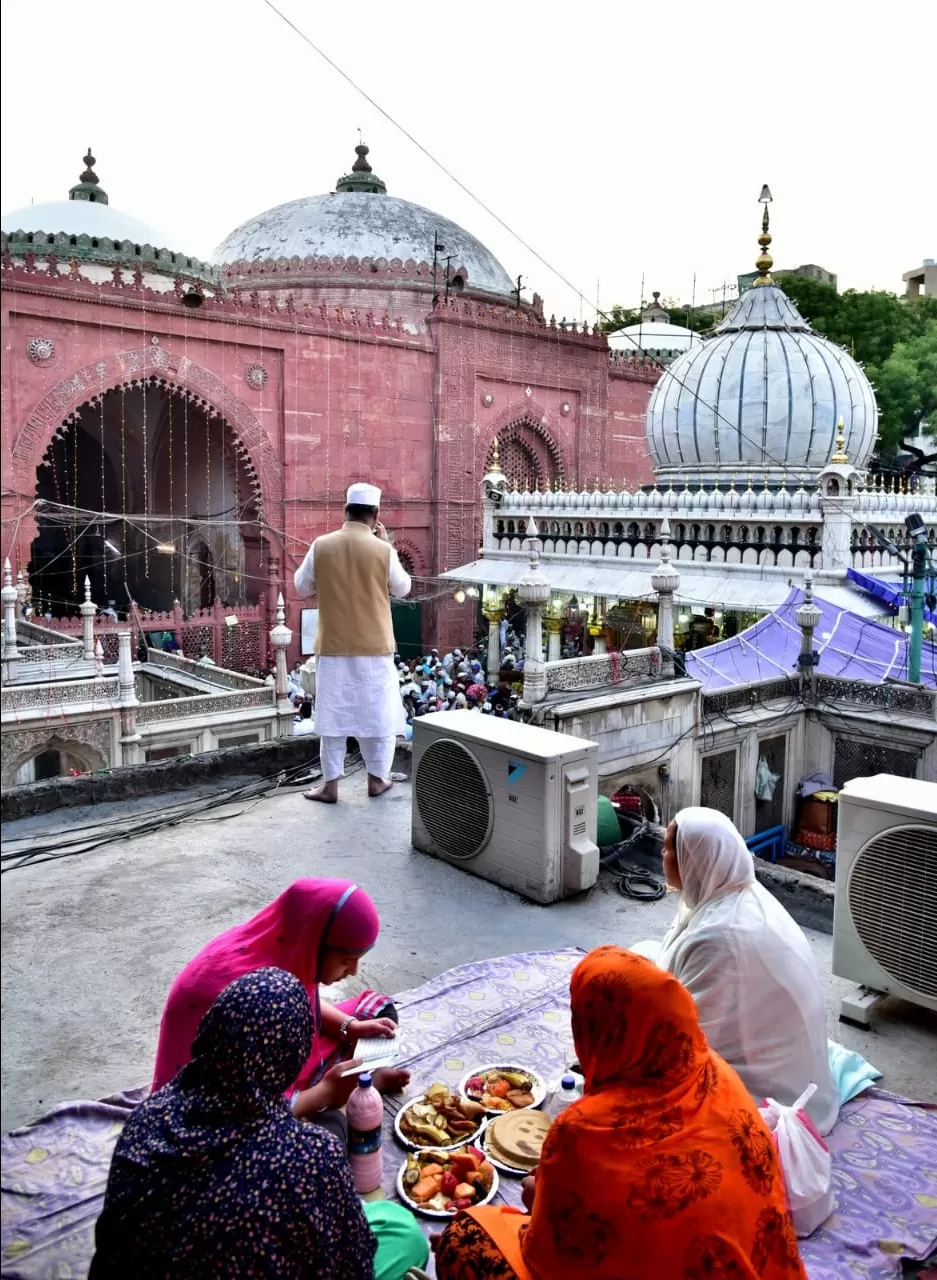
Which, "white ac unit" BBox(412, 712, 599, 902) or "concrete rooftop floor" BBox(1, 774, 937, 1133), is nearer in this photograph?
"concrete rooftop floor" BBox(1, 774, 937, 1133)

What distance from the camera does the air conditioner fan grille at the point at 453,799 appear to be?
419 centimetres

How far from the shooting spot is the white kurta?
14.6ft

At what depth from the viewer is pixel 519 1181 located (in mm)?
2412

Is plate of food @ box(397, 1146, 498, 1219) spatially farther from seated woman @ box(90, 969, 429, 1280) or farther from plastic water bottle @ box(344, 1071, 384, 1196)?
seated woman @ box(90, 969, 429, 1280)

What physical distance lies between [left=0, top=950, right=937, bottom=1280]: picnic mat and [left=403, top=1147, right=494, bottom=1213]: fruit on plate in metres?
0.06

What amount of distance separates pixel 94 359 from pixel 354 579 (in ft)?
36.8

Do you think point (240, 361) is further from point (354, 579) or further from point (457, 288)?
point (354, 579)

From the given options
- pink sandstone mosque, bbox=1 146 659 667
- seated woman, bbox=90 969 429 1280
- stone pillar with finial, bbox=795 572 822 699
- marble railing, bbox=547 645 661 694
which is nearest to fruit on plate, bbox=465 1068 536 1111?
seated woman, bbox=90 969 429 1280

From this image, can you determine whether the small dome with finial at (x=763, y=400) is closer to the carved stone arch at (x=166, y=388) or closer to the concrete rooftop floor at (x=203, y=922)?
the carved stone arch at (x=166, y=388)

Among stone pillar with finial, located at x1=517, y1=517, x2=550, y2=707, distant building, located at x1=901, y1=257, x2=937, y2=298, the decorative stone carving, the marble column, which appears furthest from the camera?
distant building, located at x1=901, y1=257, x2=937, y2=298

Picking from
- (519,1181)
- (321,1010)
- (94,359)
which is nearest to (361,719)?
(321,1010)

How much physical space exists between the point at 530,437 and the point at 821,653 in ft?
36.6

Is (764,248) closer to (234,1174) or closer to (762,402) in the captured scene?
(762,402)

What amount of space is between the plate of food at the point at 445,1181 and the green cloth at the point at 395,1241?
21 centimetres
